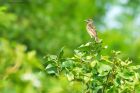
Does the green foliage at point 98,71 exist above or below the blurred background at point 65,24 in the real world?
below

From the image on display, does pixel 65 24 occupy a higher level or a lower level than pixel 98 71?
higher

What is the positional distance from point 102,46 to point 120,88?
44 cm

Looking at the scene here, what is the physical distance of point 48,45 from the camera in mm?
18188

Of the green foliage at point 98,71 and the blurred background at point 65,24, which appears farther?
the blurred background at point 65,24

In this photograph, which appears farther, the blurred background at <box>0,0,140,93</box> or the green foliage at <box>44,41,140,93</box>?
the blurred background at <box>0,0,140,93</box>

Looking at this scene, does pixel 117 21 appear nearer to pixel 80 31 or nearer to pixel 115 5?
pixel 115 5

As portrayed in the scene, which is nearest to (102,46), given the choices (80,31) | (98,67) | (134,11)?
(98,67)

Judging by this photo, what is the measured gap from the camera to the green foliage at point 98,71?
443cm

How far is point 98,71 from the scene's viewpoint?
175 inches

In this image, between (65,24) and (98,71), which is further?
(65,24)

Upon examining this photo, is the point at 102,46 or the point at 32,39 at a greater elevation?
the point at 32,39

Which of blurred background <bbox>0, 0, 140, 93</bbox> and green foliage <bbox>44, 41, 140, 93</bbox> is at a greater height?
blurred background <bbox>0, 0, 140, 93</bbox>

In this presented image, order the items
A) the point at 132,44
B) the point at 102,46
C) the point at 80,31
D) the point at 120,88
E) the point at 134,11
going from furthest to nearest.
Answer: the point at 134,11, the point at 80,31, the point at 132,44, the point at 102,46, the point at 120,88

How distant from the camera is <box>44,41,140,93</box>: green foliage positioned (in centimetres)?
443
